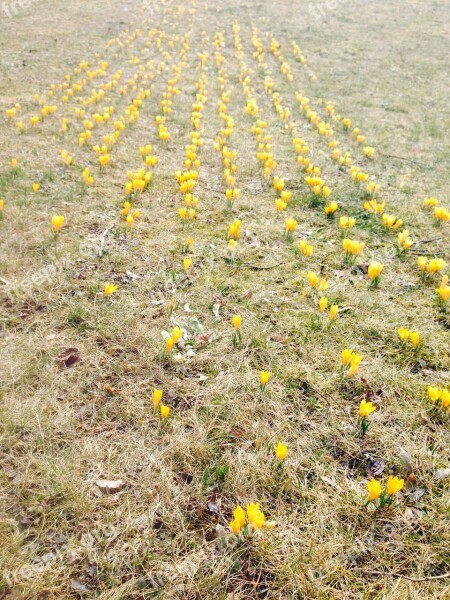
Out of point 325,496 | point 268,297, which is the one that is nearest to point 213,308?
point 268,297

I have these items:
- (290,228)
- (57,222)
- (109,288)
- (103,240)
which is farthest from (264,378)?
A: (57,222)

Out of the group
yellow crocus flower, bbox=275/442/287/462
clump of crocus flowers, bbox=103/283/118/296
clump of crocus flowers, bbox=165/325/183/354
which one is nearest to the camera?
yellow crocus flower, bbox=275/442/287/462

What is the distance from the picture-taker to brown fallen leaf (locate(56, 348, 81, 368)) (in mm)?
3627

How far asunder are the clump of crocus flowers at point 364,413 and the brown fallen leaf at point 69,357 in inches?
96.7

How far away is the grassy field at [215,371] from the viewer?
2424mm

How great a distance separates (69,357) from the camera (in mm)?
3656

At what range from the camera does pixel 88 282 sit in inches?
182

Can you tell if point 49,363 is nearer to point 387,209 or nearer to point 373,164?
point 387,209

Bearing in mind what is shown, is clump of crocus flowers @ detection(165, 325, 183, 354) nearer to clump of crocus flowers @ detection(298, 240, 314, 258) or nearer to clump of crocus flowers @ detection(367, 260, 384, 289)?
clump of crocus flowers @ detection(298, 240, 314, 258)

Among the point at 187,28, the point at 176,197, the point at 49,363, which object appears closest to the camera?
the point at 49,363

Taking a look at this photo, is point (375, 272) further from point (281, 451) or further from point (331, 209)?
point (281, 451)

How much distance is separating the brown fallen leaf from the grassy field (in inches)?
1.6

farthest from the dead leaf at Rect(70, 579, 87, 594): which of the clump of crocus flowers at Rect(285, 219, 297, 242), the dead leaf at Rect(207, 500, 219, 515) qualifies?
the clump of crocus flowers at Rect(285, 219, 297, 242)

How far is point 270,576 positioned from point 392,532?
829mm
